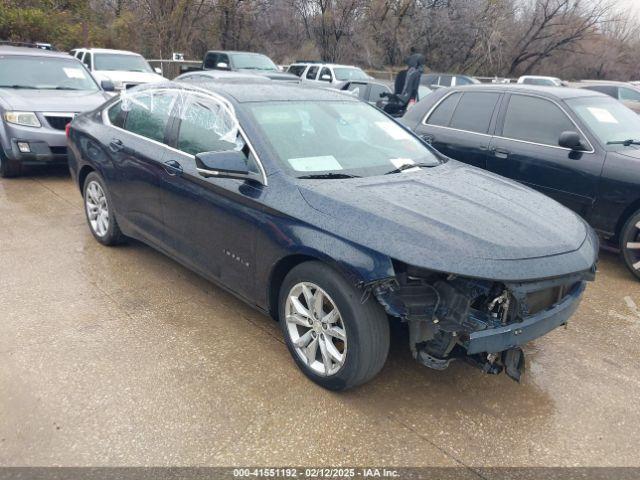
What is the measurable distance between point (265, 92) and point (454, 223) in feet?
5.95

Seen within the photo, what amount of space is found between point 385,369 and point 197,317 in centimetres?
137

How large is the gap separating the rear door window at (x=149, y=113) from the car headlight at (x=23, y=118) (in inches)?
118

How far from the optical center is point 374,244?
8.58 ft

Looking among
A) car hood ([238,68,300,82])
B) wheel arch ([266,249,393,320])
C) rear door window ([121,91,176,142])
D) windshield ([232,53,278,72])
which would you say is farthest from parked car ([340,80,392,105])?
wheel arch ([266,249,393,320])

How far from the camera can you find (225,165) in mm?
3123

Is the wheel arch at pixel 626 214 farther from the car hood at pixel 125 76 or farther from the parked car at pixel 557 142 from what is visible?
the car hood at pixel 125 76

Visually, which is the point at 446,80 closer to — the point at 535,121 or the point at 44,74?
the point at 44,74

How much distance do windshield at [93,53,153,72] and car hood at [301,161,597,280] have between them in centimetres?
1179

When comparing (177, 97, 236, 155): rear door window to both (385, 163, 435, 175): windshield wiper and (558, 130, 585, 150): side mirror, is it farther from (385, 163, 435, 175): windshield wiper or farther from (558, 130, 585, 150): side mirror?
(558, 130, 585, 150): side mirror

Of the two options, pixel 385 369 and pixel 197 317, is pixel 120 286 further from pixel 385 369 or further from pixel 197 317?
pixel 385 369

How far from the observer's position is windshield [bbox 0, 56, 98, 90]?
7.69 m

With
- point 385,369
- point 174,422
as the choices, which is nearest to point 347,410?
point 385,369

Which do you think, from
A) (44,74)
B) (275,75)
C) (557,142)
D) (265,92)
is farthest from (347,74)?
(265,92)

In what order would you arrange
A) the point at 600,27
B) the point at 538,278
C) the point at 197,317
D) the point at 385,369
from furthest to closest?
the point at 600,27, the point at 197,317, the point at 385,369, the point at 538,278
